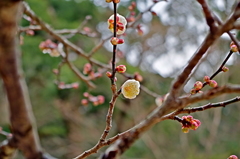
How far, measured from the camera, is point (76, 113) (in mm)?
2771

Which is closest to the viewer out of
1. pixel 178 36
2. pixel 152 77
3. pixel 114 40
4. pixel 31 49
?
pixel 114 40

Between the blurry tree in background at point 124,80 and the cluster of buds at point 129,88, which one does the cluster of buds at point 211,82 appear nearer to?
the cluster of buds at point 129,88

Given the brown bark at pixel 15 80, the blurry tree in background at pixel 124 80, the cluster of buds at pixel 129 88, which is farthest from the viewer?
the blurry tree in background at pixel 124 80

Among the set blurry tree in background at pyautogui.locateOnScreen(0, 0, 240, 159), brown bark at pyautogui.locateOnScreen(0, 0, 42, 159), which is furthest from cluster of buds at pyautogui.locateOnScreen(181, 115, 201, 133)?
blurry tree in background at pyautogui.locateOnScreen(0, 0, 240, 159)

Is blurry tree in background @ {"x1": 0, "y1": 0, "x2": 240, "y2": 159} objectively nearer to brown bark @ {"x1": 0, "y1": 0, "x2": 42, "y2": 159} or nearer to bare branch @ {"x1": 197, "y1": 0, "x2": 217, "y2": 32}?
brown bark @ {"x1": 0, "y1": 0, "x2": 42, "y2": 159}

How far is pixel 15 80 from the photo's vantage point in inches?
14.7

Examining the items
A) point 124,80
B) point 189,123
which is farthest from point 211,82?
point 124,80

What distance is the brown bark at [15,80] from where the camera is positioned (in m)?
0.29

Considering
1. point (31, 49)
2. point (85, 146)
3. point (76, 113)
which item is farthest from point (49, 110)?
point (31, 49)

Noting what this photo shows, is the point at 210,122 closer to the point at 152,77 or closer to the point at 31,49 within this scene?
the point at 152,77

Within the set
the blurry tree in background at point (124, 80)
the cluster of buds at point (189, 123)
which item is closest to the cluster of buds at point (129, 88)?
the cluster of buds at point (189, 123)

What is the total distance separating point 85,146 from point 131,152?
17.3 inches

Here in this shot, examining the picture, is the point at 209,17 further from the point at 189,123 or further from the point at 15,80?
the point at 15,80

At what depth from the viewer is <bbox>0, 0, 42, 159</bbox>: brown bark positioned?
29 cm
